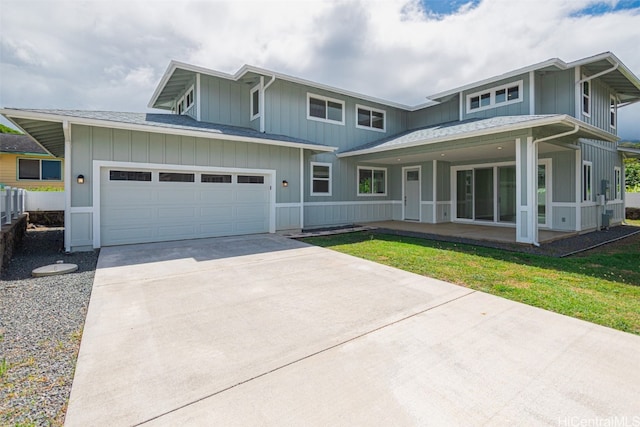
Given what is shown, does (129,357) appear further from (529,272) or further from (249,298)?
(529,272)

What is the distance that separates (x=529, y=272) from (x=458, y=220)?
7.63 m

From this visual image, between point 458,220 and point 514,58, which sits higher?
Answer: point 514,58

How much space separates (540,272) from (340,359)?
4670mm

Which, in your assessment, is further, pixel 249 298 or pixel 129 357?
pixel 249 298

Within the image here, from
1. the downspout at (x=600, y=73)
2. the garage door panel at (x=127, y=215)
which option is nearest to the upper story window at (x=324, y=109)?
the garage door panel at (x=127, y=215)

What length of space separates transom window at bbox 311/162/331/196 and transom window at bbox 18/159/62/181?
13.6 meters

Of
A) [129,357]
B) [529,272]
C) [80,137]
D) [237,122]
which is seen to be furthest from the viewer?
[237,122]

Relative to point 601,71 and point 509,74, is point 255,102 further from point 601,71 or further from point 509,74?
point 601,71

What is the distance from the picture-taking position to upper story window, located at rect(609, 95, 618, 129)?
11.3 m

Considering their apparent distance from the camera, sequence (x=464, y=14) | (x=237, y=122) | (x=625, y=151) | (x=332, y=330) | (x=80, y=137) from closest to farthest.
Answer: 1. (x=332, y=330)
2. (x=80, y=137)
3. (x=464, y=14)
4. (x=237, y=122)
5. (x=625, y=151)

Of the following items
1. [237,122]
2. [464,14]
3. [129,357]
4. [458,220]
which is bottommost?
[129,357]

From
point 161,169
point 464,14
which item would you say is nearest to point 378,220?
point 464,14

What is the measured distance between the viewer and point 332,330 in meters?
3.10

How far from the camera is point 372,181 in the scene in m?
13.4
